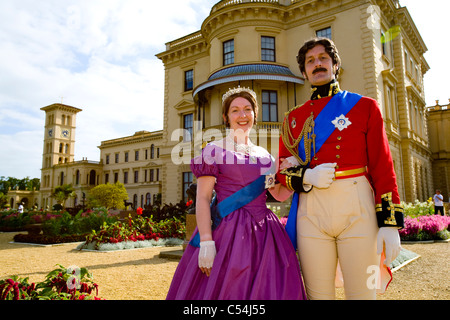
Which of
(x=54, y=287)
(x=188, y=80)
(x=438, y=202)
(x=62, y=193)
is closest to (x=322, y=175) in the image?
(x=54, y=287)

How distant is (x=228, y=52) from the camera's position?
20.0 m

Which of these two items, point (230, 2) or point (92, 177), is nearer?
point (230, 2)

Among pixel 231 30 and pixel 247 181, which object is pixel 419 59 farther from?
pixel 247 181

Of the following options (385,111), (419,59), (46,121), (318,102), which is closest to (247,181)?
(318,102)

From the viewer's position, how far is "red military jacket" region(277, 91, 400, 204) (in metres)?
2.01

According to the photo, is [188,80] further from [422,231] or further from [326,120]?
[326,120]

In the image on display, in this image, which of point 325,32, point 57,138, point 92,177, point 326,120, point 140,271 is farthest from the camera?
point 57,138

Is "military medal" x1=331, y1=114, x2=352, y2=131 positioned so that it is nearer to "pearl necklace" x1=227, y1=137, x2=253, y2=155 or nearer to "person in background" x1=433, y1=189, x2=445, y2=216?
"pearl necklace" x1=227, y1=137, x2=253, y2=155

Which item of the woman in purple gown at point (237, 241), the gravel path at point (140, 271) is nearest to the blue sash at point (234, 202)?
the woman in purple gown at point (237, 241)

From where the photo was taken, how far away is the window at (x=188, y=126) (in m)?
22.8

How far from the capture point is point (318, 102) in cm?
236

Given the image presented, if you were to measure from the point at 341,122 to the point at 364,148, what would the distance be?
0.23 metres

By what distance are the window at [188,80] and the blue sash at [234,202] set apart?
2220 centimetres

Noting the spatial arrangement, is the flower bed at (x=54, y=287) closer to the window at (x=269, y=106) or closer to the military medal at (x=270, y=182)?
the military medal at (x=270, y=182)
